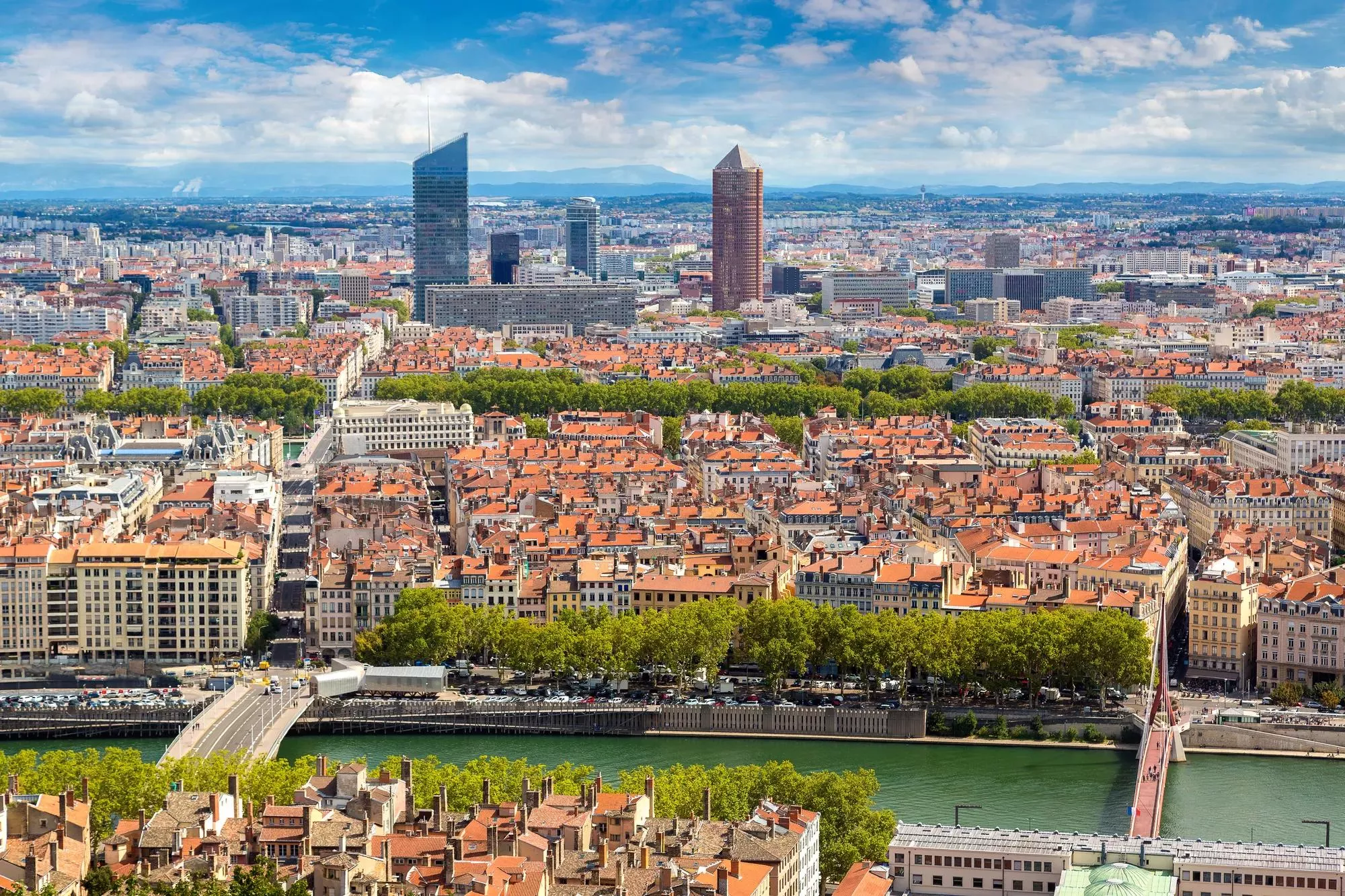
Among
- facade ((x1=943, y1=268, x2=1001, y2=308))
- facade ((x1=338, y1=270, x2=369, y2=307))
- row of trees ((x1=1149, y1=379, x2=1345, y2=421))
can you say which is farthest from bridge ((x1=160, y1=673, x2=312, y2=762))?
facade ((x1=943, y1=268, x2=1001, y2=308))

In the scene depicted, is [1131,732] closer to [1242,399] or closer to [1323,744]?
[1323,744]

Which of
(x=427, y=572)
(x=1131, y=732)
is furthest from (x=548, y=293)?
(x=1131, y=732)

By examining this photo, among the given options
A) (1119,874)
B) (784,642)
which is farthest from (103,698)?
(1119,874)

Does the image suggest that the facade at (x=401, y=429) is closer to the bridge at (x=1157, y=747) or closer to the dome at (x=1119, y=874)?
the bridge at (x=1157, y=747)

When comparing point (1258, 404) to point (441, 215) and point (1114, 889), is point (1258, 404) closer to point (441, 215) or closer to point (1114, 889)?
point (1114, 889)

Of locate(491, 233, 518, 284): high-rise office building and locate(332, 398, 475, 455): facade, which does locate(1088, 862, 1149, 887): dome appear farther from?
locate(491, 233, 518, 284): high-rise office building

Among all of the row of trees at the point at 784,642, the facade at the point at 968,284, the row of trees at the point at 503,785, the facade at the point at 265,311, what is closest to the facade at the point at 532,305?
the facade at the point at 265,311
